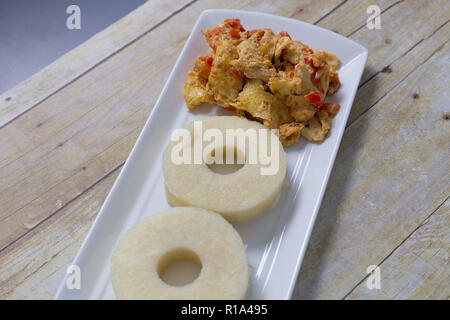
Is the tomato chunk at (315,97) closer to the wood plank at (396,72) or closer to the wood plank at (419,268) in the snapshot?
the wood plank at (396,72)

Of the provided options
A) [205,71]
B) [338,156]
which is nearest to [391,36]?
[338,156]

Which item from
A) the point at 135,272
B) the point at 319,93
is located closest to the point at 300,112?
the point at 319,93

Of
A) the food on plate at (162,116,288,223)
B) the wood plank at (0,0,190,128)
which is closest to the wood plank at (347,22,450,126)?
the food on plate at (162,116,288,223)

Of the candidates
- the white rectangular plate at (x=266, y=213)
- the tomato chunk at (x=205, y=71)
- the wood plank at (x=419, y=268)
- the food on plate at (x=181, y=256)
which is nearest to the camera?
the food on plate at (x=181, y=256)

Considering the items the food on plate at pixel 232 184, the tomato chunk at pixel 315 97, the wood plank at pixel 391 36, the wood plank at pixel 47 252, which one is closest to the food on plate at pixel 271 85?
the tomato chunk at pixel 315 97

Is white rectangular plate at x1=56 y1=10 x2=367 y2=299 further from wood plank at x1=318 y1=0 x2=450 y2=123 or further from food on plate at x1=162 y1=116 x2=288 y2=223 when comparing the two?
wood plank at x1=318 y1=0 x2=450 y2=123

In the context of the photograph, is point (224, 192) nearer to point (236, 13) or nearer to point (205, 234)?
point (205, 234)

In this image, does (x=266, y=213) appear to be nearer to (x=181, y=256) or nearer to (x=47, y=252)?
(x=181, y=256)
